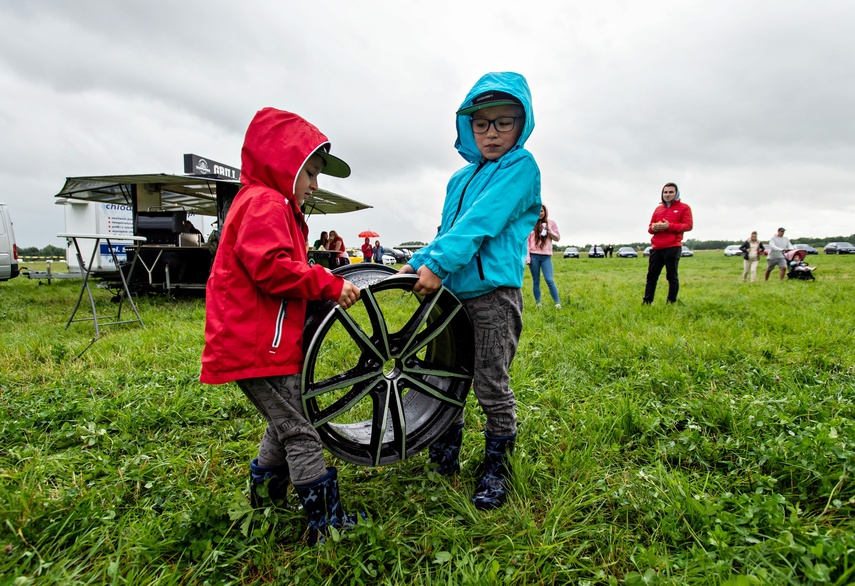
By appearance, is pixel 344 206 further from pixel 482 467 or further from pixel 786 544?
pixel 786 544

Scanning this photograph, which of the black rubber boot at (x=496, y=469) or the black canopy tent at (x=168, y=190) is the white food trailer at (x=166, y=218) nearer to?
the black canopy tent at (x=168, y=190)

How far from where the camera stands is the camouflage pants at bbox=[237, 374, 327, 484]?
1849 millimetres

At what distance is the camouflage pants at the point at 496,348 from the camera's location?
2186 millimetres

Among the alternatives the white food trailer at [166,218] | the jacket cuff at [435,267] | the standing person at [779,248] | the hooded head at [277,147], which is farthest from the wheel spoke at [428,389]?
the standing person at [779,248]

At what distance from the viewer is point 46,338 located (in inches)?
213

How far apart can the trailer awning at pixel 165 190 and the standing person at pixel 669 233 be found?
5.71 metres

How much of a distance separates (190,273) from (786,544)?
32.9ft

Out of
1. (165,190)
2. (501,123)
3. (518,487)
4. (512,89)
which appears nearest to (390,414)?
(518,487)

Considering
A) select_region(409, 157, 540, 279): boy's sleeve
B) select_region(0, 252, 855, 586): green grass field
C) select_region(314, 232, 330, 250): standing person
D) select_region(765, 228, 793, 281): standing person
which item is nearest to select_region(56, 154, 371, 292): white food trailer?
select_region(314, 232, 330, 250): standing person

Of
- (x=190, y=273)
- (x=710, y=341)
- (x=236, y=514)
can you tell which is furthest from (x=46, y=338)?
(x=710, y=341)

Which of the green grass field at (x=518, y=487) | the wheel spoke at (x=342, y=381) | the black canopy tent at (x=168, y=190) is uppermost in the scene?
the black canopy tent at (x=168, y=190)

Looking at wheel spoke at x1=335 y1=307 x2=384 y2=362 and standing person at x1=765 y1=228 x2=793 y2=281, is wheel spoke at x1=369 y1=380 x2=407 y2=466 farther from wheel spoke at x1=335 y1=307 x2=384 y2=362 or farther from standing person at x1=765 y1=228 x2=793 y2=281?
standing person at x1=765 y1=228 x2=793 y2=281

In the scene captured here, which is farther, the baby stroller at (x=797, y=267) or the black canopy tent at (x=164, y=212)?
the baby stroller at (x=797, y=267)

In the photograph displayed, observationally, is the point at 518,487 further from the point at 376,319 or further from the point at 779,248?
the point at 779,248
